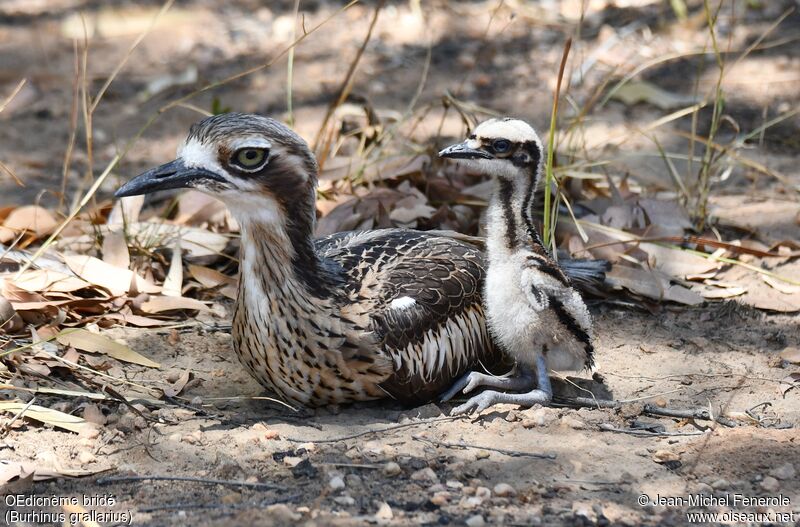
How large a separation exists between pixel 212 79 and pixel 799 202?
434 cm

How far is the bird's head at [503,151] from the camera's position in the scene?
14.6 feet

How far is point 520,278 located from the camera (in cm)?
446

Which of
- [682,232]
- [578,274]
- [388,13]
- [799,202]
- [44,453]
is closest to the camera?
[44,453]

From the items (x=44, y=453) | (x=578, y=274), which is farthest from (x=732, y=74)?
(x=44, y=453)

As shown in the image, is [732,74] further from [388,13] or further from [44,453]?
[44,453]

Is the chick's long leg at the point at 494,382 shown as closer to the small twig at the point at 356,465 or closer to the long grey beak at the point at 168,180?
the small twig at the point at 356,465

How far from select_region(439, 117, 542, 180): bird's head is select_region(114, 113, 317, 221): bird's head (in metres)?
0.72

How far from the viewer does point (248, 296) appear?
4.28 m

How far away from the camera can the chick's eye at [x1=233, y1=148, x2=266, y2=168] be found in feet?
13.2

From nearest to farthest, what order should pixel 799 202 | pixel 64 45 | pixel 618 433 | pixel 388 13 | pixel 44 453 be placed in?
pixel 44 453 → pixel 618 433 → pixel 799 202 → pixel 64 45 → pixel 388 13

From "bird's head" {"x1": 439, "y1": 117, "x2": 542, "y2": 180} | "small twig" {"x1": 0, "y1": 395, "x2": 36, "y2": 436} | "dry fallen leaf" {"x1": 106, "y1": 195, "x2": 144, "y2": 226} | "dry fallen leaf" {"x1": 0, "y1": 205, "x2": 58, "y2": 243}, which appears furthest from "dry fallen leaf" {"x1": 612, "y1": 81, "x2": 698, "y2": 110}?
"small twig" {"x1": 0, "y1": 395, "x2": 36, "y2": 436}

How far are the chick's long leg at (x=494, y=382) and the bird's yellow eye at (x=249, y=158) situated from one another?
4.19 ft

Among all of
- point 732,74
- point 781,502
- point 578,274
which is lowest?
point 781,502

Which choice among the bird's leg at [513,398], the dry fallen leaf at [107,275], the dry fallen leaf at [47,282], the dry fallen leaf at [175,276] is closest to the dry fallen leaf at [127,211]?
the dry fallen leaf at [175,276]
